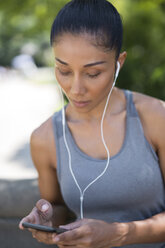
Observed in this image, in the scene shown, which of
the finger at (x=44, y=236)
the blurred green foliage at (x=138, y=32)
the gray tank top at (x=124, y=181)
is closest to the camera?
the finger at (x=44, y=236)

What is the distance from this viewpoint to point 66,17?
5.29 feet

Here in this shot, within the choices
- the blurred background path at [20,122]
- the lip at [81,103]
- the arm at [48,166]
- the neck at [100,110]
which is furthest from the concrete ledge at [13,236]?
the lip at [81,103]

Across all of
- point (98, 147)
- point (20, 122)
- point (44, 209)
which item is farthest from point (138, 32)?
point (44, 209)

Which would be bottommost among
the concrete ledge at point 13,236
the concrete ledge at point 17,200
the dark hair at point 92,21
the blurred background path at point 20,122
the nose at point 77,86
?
the blurred background path at point 20,122

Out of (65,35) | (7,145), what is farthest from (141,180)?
(7,145)

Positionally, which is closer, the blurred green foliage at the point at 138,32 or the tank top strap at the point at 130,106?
the tank top strap at the point at 130,106

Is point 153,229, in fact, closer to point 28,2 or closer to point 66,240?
point 66,240

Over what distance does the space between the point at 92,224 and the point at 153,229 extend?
1.19ft

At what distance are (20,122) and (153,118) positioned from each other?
6.44 metres

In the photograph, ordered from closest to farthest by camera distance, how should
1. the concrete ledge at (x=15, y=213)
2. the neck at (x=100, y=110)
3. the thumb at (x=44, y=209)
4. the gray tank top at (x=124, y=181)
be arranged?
1. the thumb at (x=44, y=209)
2. the gray tank top at (x=124, y=181)
3. the neck at (x=100, y=110)
4. the concrete ledge at (x=15, y=213)

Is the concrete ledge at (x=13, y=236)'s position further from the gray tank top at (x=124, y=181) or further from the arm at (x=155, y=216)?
the arm at (x=155, y=216)

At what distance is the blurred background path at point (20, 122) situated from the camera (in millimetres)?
5453

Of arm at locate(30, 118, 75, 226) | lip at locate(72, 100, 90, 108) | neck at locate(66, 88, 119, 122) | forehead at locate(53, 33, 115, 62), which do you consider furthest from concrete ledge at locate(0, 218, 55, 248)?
forehead at locate(53, 33, 115, 62)

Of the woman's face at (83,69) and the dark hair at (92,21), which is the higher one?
the dark hair at (92,21)
